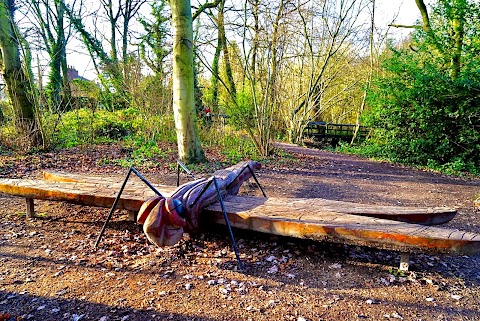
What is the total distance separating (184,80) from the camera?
21.3ft

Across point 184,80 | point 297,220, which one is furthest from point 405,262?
point 184,80

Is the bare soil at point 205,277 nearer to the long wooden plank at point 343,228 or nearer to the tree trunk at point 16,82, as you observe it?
the long wooden plank at point 343,228

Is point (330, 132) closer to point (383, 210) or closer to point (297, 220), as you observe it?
point (383, 210)

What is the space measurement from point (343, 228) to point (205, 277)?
1.20 meters

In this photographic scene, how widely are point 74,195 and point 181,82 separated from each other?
3.77 meters

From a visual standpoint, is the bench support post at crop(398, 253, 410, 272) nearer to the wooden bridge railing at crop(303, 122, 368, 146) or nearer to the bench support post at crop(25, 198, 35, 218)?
the bench support post at crop(25, 198, 35, 218)

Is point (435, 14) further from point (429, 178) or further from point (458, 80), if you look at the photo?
point (429, 178)

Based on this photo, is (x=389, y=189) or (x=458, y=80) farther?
(x=458, y=80)

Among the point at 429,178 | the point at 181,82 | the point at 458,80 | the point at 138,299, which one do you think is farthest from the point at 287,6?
the point at 138,299

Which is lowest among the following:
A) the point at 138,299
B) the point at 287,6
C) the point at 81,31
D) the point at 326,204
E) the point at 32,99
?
the point at 138,299

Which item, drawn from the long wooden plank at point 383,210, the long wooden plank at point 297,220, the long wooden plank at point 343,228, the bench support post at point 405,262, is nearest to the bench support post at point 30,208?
the long wooden plank at point 297,220

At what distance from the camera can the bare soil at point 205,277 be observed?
7.17 feet

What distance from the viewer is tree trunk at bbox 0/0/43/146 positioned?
743 centimetres

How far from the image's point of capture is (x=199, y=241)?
331 cm
